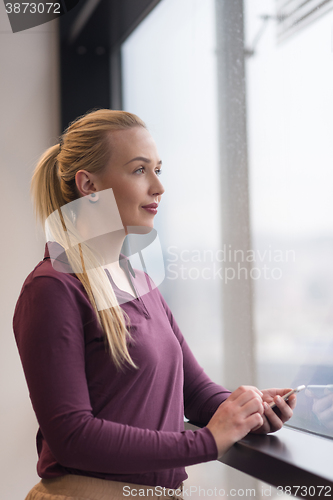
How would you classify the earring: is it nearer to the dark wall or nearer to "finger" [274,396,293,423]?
"finger" [274,396,293,423]

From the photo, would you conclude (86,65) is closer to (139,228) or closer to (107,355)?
(139,228)

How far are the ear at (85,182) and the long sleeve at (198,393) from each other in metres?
0.36

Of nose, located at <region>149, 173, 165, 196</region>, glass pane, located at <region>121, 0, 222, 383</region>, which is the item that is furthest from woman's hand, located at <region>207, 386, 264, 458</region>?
glass pane, located at <region>121, 0, 222, 383</region>

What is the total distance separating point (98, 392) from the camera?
746mm

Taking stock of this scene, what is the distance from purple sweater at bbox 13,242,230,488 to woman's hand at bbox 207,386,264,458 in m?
0.02

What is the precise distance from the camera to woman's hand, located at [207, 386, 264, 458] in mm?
682

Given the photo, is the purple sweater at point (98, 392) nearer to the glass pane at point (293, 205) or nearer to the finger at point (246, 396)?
the finger at point (246, 396)

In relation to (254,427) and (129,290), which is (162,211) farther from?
(254,427)

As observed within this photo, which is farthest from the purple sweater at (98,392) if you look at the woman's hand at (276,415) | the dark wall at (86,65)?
the dark wall at (86,65)

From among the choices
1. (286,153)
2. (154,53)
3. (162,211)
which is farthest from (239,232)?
(154,53)

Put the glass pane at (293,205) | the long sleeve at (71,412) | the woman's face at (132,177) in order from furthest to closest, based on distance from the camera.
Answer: the glass pane at (293,205)
the woman's face at (132,177)
the long sleeve at (71,412)

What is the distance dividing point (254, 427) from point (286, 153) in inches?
27.6

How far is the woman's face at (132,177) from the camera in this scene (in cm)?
86

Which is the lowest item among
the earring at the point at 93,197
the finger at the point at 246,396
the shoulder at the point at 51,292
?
the finger at the point at 246,396
